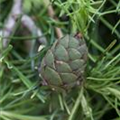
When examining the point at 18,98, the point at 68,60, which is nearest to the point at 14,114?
the point at 18,98

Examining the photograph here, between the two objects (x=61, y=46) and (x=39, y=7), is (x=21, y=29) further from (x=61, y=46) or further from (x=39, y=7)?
(x=61, y=46)

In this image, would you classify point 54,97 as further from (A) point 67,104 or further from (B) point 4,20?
(B) point 4,20

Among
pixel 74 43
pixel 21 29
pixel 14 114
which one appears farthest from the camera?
pixel 21 29

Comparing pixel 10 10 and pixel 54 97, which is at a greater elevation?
pixel 10 10

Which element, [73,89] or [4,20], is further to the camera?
[4,20]

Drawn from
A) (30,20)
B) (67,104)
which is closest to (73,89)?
(67,104)

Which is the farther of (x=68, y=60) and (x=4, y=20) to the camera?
(x=4, y=20)

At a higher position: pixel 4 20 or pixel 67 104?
pixel 4 20

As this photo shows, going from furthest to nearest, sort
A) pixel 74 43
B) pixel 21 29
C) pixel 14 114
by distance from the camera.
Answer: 1. pixel 21 29
2. pixel 14 114
3. pixel 74 43
